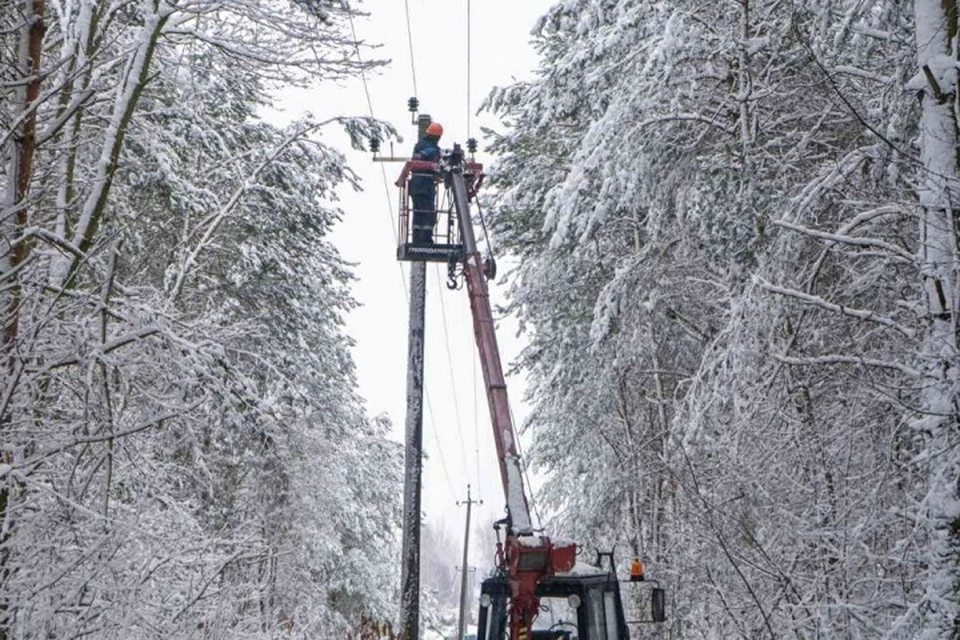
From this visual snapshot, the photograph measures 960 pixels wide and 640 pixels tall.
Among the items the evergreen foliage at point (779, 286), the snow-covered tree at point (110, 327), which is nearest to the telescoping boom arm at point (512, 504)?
the evergreen foliage at point (779, 286)

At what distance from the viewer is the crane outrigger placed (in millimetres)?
7805

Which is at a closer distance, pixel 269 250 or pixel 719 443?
pixel 719 443

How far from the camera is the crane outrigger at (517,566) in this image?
7805mm

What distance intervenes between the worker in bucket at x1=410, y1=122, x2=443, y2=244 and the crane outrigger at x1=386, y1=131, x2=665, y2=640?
1.82 ft

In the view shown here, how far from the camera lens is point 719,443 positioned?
961 cm

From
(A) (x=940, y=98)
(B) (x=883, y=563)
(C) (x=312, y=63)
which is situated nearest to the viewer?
(C) (x=312, y=63)

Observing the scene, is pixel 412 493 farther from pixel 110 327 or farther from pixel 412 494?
pixel 110 327

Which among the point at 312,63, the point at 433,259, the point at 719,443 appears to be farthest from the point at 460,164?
the point at 312,63

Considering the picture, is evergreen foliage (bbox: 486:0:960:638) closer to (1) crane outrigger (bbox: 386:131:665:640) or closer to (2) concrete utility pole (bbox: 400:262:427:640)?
(1) crane outrigger (bbox: 386:131:665:640)

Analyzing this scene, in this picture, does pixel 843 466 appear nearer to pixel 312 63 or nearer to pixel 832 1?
pixel 832 1

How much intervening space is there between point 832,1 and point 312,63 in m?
5.37

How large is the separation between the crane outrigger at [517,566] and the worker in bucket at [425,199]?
1.82ft

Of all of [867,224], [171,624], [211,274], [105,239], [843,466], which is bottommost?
[171,624]

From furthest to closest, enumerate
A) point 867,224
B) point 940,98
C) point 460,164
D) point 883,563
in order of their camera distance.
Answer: point 460,164 → point 883,563 → point 867,224 → point 940,98
